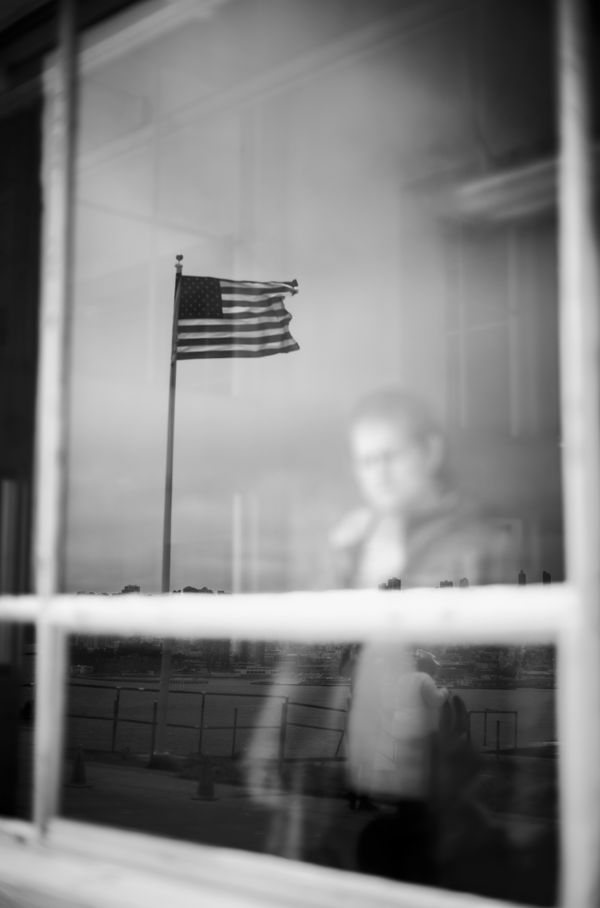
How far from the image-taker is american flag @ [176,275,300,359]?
28.4 ft

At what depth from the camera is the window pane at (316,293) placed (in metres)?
8.34

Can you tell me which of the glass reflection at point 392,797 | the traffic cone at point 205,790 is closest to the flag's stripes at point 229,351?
the glass reflection at point 392,797

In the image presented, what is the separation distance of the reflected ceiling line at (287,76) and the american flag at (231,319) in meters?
Result: 1.37

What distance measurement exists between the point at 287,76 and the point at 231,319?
2.01m

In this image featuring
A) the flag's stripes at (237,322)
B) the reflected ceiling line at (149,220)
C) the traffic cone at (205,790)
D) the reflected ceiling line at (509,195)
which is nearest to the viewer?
the traffic cone at (205,790)

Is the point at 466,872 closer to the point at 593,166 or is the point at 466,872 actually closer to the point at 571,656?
the point at 571,656

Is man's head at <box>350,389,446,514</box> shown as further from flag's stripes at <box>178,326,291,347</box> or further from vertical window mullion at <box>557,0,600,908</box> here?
flag's stripes at <box>178,326,291,347</box>

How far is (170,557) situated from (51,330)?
32.2 ft

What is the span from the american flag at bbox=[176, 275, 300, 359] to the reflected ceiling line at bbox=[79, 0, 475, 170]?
1369 mm

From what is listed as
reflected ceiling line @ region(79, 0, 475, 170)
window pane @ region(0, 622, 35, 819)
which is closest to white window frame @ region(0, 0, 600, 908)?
window pane @ region(0, 622, 35, 819)

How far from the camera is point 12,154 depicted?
7.82 ft

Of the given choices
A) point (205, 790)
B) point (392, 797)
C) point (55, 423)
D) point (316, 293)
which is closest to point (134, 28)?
point (55, 423)

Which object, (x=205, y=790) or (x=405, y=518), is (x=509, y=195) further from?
(x=205, y=790)

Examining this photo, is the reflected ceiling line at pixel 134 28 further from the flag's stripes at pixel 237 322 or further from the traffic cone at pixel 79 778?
the flag's stripes at pixel 237 322
